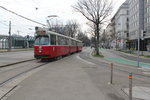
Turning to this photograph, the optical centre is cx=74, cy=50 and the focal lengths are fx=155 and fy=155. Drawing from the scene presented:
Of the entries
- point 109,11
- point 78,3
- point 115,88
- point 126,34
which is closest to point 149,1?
point 109,11

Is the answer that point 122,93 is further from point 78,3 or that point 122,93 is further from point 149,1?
point 149,1

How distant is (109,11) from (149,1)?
26100mm

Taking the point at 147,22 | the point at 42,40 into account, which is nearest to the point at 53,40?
the point at 42,40

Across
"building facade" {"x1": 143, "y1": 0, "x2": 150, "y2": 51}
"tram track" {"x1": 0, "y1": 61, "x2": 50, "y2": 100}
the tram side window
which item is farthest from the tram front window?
"building facade" {"x1": 143, "y1": 0, "x2": 150, "y2": 51}

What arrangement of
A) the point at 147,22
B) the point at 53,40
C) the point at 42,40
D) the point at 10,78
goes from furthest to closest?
the point at 147,22 < the point at 53,40 < the point at 42,40 < the point at 10,78

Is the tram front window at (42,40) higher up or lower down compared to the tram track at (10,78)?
higher up

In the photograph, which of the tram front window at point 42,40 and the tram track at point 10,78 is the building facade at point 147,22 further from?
the tram track at point 10,78

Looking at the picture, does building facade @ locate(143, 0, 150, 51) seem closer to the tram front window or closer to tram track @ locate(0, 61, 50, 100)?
the tram front window

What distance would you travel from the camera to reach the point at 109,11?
2820 cm

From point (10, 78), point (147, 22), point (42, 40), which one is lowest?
point (10, 78)

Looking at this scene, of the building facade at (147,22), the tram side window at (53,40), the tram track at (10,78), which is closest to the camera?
the tram track at (10,78)

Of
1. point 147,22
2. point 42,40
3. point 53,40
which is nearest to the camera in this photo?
point 42,40

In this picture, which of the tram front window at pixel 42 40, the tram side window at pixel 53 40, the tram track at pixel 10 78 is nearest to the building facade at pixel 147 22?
the tram side window at pixel 53 40

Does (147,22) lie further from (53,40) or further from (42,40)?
(42,40)
